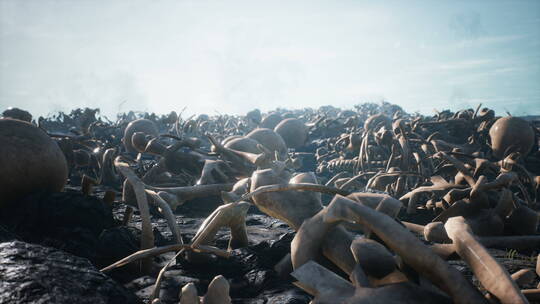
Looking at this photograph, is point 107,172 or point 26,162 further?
point 107,172

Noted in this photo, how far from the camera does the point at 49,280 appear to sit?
4.86 feet

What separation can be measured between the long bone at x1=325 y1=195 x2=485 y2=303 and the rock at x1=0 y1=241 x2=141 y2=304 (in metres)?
1.19

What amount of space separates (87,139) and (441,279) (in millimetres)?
7642

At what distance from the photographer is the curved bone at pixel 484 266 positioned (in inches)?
39.0

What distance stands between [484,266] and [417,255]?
0.68 feet

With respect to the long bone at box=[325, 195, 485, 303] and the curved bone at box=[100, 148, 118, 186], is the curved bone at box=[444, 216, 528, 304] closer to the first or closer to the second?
the long bone at box=[325, 195, 485, 303]

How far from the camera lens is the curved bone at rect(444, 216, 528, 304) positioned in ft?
3.25

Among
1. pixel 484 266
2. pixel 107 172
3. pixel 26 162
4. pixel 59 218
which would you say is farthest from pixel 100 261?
pixel 107 172

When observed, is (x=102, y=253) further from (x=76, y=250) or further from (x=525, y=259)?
(x=525, y=259)

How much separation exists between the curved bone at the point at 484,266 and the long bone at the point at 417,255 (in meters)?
0.06

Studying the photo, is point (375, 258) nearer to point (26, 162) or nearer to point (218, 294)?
point (218, 294)

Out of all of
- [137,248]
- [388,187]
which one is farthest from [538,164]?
[137,248]

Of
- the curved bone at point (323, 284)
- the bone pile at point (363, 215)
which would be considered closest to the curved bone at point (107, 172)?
the bone pile at point (363, 215)

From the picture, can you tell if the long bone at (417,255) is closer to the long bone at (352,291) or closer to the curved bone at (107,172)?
the long bone at (352,291)
